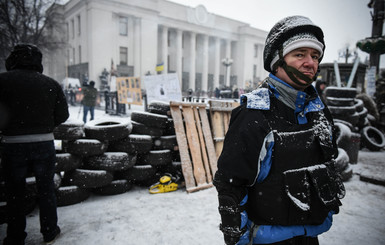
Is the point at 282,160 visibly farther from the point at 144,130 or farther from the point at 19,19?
the point at 19,19

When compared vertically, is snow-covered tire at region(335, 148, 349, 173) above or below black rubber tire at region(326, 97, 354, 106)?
below

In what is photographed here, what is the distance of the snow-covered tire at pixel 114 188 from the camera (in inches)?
153

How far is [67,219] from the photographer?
3117 mm

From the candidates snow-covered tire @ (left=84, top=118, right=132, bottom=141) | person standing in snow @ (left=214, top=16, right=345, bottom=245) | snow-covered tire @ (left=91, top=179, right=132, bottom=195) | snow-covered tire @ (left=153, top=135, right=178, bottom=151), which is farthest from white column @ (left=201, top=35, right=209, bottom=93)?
person standing in snow @ (left=214, top=16, right=345, bottom=245)

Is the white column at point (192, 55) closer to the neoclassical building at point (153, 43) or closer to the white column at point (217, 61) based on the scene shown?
the neoclassical building at point (153, 43)

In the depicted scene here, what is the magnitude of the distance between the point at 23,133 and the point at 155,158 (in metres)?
2.24

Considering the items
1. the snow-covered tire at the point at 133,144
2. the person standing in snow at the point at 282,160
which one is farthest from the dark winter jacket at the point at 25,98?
the person standing in snow at the point at 282,160

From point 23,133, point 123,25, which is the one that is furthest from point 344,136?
point 123,25

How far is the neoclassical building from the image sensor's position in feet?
105

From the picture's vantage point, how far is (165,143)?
174 inches

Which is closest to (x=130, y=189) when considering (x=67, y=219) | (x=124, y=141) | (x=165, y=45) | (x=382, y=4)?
(x=124, y=141)

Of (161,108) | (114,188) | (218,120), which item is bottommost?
(114,188)

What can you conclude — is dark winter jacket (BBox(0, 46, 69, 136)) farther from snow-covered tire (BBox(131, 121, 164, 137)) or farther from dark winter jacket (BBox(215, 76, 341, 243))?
dark winter jacket (BBox(215, 76, 341, 243))

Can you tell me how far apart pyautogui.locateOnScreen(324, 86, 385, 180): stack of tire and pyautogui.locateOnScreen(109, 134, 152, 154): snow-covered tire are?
3937mm
